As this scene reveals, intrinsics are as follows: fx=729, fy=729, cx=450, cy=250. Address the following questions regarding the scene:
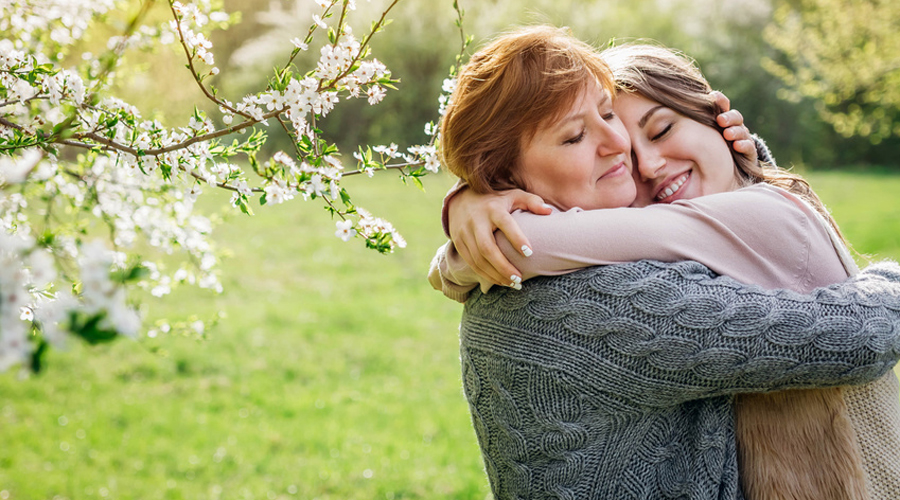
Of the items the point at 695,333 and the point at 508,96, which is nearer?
the point at 695,333

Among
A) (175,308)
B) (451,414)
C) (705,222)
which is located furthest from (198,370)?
(705,222)

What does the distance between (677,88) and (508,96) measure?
25.1 inches

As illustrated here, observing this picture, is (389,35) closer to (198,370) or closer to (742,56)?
→ (742,56)

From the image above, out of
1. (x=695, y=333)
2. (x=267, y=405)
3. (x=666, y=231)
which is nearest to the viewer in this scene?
(x=695, y=333)

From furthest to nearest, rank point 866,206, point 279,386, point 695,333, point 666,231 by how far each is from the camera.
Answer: point 866,206, point 279,386, point 666,231, point 695,333

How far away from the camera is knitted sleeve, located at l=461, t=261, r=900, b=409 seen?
5.17ft

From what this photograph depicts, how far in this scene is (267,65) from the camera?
1627 centimetres

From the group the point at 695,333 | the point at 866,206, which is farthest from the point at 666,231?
the point at 866,206

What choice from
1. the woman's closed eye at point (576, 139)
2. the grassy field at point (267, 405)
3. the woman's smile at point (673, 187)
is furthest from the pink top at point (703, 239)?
the grassy field at point (267, 405)

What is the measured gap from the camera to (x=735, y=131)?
87.5 inches

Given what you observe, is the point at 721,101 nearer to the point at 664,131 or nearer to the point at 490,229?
the point at 664,131

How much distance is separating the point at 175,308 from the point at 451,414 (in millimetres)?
3257

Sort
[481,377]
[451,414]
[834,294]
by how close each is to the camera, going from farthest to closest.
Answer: [451,414]
[481,377]
[834,294]

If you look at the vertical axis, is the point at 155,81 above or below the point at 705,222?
above
